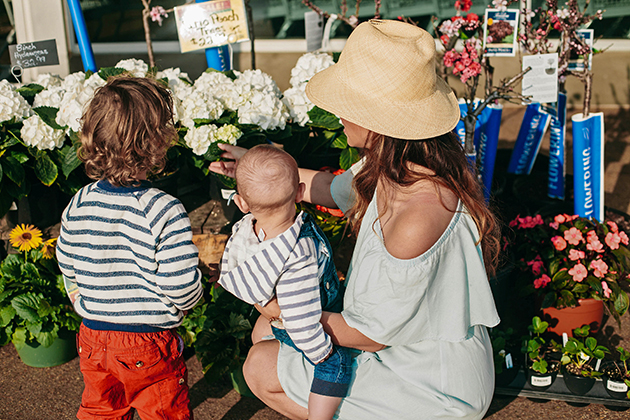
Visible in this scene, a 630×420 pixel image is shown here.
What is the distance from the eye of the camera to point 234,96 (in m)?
2.71

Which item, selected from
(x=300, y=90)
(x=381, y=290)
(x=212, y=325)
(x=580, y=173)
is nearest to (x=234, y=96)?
(x=300, y=90)

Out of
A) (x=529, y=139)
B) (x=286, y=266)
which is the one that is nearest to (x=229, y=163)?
(x=286, y=266)

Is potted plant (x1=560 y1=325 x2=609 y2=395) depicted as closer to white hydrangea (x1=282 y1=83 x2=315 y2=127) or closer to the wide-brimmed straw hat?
the wide-brimmed straw hat

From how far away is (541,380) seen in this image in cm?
238

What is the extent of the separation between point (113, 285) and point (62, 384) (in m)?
1.13

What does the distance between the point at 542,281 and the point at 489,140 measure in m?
0.83

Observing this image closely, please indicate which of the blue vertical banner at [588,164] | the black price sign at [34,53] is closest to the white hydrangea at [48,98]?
the black price sign at [34,53]

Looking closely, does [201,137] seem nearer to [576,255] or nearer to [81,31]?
[81,31]

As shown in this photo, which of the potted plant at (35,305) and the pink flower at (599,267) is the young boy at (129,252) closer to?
the potted plant at (35,305)

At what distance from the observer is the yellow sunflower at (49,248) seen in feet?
8.50

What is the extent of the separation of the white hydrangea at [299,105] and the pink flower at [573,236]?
1443 millimetres

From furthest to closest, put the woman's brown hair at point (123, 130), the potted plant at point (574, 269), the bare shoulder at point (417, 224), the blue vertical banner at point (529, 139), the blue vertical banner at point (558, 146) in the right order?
the blue vertical banner at point (529, 139) < the blue vertical banner at point (558, 146) < the potted plant at point (574, 269) < the woman's brown hair at point (123, 130) < the bare shoulder at point (417, 224)

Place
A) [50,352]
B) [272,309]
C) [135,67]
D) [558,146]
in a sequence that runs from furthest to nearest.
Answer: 1. [558,146]
2. [135,67]
3. [50,352]
4. [272,309]

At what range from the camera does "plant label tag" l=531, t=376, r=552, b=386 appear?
2379 mm
